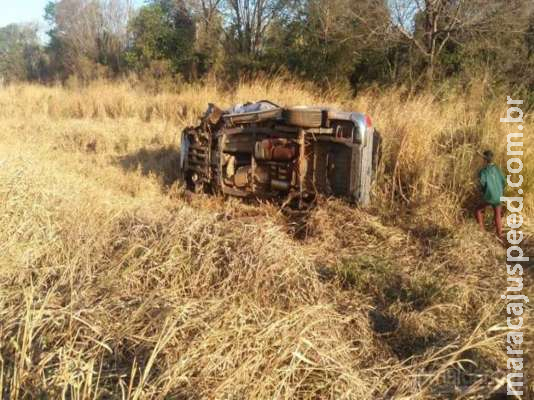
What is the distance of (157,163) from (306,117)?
3.33 meters

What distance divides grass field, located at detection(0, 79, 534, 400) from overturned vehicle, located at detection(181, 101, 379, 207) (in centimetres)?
29

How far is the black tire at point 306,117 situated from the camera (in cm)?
448

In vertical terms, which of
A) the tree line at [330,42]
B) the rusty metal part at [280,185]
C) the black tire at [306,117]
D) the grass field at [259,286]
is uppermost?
the tree line at [330,42]

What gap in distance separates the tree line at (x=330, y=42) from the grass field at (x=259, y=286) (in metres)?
5.09

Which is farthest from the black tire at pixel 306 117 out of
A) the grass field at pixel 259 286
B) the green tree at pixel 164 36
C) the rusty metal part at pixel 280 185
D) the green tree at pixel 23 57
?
the green tree at pixel 23 57

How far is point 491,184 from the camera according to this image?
4.30m

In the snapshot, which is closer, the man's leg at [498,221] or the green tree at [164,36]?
the man's leg at [498,221]

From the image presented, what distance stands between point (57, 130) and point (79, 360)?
827 cm

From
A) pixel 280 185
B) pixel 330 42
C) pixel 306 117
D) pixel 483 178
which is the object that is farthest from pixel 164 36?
pixel 483 178

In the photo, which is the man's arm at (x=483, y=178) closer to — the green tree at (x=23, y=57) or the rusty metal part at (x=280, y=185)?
the rusty metal part at (x=280, y=185)

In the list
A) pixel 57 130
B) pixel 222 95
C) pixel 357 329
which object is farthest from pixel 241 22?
pixel 357 329

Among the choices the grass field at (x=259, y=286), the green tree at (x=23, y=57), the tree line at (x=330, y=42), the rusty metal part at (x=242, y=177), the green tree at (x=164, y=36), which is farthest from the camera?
the green tree at (x=23, y=57)

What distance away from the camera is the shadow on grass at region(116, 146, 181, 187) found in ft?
21.0

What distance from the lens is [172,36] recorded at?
1809cm
